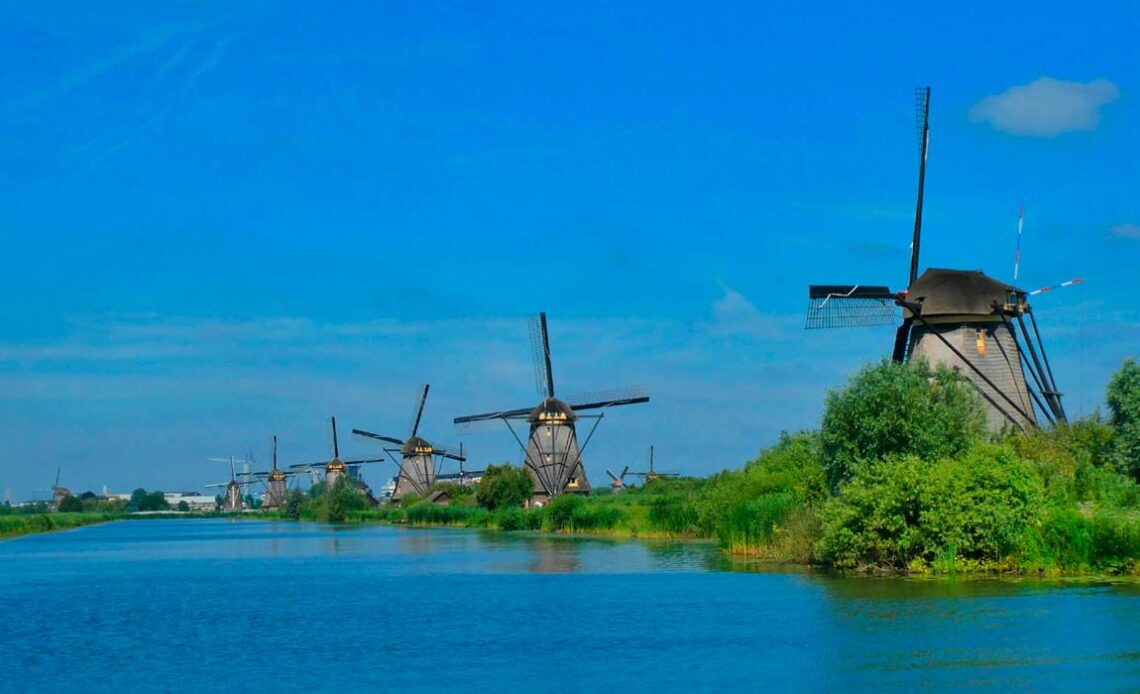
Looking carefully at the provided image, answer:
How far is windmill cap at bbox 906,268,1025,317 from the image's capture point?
137ft

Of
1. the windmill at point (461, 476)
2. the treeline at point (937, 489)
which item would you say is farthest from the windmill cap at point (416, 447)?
the treeline at point (937, 489)

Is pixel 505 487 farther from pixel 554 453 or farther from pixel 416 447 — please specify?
pixel 416 447

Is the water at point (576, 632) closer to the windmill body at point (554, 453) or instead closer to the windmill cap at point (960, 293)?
the windmill cap at point (960, 293)

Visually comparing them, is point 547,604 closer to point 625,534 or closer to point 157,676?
point 157,676

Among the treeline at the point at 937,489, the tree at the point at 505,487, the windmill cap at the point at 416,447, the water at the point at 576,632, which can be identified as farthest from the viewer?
the windmill cap at the point at 416,447

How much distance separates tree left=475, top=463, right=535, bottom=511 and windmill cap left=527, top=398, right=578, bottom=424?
133 inches

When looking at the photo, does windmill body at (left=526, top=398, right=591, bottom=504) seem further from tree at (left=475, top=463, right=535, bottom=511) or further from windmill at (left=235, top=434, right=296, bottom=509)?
windmill at (left=235, top=434, right=296, bottom=509)

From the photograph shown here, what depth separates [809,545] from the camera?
3253cm

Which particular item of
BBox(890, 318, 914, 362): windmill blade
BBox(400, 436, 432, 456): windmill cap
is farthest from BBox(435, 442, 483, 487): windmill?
BBox(890, 318, 914, 362): windmill blade

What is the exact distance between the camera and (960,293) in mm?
42094

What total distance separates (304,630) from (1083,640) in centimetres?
1316

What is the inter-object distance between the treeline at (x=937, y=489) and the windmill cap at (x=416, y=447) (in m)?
67.8

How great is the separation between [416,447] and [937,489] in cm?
8487

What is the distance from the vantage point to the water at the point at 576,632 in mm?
16438
